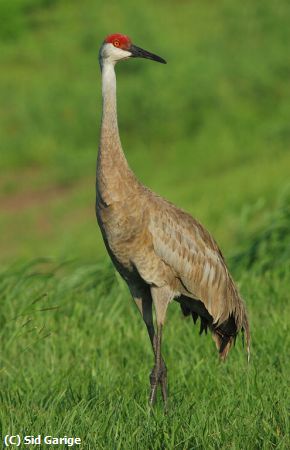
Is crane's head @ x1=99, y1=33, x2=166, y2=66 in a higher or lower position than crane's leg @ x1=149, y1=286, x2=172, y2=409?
higher

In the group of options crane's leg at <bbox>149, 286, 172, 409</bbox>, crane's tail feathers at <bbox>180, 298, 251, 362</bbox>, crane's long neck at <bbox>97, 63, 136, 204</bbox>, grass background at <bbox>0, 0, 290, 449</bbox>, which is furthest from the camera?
crane's tail feathers at <bbox>180, 298, 251, 362</bbox>

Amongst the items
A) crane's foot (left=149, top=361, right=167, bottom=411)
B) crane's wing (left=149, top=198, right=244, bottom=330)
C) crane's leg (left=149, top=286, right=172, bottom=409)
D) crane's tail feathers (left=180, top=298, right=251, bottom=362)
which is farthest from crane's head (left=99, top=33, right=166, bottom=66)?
crane's foot (left=149, top=361, right=167, bottom=411)

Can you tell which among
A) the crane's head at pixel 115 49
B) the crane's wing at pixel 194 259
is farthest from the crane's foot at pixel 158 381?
the crane's head at pixel 115 49

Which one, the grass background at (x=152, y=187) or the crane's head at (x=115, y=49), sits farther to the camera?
the crane's head at (x=115, y=49)

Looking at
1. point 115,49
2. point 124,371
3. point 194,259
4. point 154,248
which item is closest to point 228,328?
point 194,259

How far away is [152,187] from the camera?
49.6ft

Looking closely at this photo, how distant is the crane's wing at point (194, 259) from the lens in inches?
234

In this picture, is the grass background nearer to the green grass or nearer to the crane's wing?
the green grass

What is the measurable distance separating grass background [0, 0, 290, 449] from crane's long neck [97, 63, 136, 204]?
0.73 meters

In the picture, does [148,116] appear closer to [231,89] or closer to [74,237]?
[231,89]

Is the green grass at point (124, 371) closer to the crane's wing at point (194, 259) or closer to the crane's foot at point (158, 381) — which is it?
the crane's foot at point (158, 381)

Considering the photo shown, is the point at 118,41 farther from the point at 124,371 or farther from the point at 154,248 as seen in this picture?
the point at 124,371

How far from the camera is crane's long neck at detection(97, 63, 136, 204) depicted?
5.75 m

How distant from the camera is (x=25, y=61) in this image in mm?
21828
